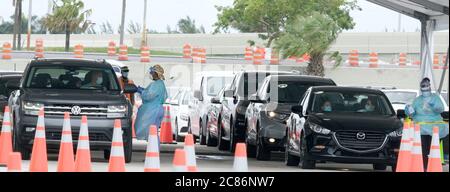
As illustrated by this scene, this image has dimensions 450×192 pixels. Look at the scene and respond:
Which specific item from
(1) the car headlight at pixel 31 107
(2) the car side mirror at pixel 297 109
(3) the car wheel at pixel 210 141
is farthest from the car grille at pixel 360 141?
(3) the car wheel at pixel 210 141

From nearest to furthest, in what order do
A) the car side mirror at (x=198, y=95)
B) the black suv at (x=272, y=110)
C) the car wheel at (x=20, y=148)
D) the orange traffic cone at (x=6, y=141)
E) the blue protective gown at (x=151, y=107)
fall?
the orange traffic cone at (x=6, y=141) < the car wheel at (x=20, y=148) < the blue protective gown at (x=151, y=107) < the black suv at (x=272, y=110) < the car side mirror at (x=198, y=95)

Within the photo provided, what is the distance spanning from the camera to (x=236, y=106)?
27.4 metres

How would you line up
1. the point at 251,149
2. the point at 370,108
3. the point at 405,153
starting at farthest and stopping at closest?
the point at 251,149 → the point at 370,108 → the point at 405,153

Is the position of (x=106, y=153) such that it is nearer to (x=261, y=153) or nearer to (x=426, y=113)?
(x=261, y=153)

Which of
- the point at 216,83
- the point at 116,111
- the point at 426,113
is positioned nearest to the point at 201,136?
the point at 216,83

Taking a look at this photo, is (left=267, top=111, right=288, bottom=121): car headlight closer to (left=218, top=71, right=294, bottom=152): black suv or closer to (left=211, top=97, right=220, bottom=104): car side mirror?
(left=218, top=71, right=294, bottom=152): black suv

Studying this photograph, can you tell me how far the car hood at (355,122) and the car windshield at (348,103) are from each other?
1.40ft

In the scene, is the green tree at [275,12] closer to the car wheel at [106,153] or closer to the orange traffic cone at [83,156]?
the car wheel at [106,153]

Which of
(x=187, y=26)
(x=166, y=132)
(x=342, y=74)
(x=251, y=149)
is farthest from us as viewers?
(x=187, y=26)

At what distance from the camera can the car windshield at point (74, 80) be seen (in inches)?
899

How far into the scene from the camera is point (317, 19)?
6203 centimetres

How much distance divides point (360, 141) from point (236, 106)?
6.03m

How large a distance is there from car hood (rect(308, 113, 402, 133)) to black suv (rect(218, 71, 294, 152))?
195 inches
